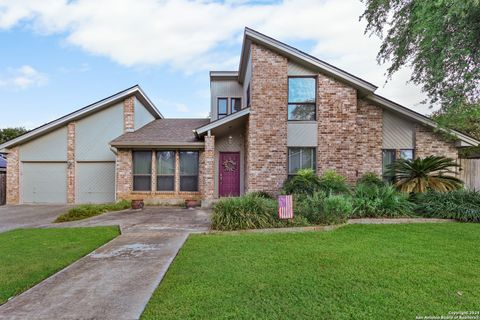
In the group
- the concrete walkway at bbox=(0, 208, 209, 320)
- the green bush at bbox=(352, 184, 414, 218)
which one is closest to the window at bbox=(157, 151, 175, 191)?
the concrete walkway at bbox=(0, 208, 209, 320)

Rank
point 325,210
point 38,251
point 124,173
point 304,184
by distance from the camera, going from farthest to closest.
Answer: point 124,173 → point 304,184 → point 325,210 → point 38,251

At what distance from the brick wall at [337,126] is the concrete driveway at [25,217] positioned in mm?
10697

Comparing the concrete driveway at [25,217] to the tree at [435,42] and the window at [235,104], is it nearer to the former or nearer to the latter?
the window at [235,104]

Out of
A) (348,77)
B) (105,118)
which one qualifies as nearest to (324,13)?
(348,77)

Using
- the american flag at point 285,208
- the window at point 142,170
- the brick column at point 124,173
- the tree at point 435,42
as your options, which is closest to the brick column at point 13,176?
the brick column at point 124,173

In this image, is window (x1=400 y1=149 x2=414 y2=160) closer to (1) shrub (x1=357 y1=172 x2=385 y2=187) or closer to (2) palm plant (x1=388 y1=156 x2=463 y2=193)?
(2) palm plant (x1=388 y1=156 x2=463 y2=193)

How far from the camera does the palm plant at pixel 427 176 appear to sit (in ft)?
31.8

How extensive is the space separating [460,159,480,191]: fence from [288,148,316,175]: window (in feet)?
22.2

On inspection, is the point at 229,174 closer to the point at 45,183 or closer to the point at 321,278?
the point at 321,278

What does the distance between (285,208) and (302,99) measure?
227 inches

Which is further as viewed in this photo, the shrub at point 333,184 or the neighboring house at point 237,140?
the neighboring house at point 237,140

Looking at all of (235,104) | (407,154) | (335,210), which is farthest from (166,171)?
(407,154)

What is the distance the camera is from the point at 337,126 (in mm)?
10797

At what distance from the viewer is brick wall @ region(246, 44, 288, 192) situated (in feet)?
35.2
